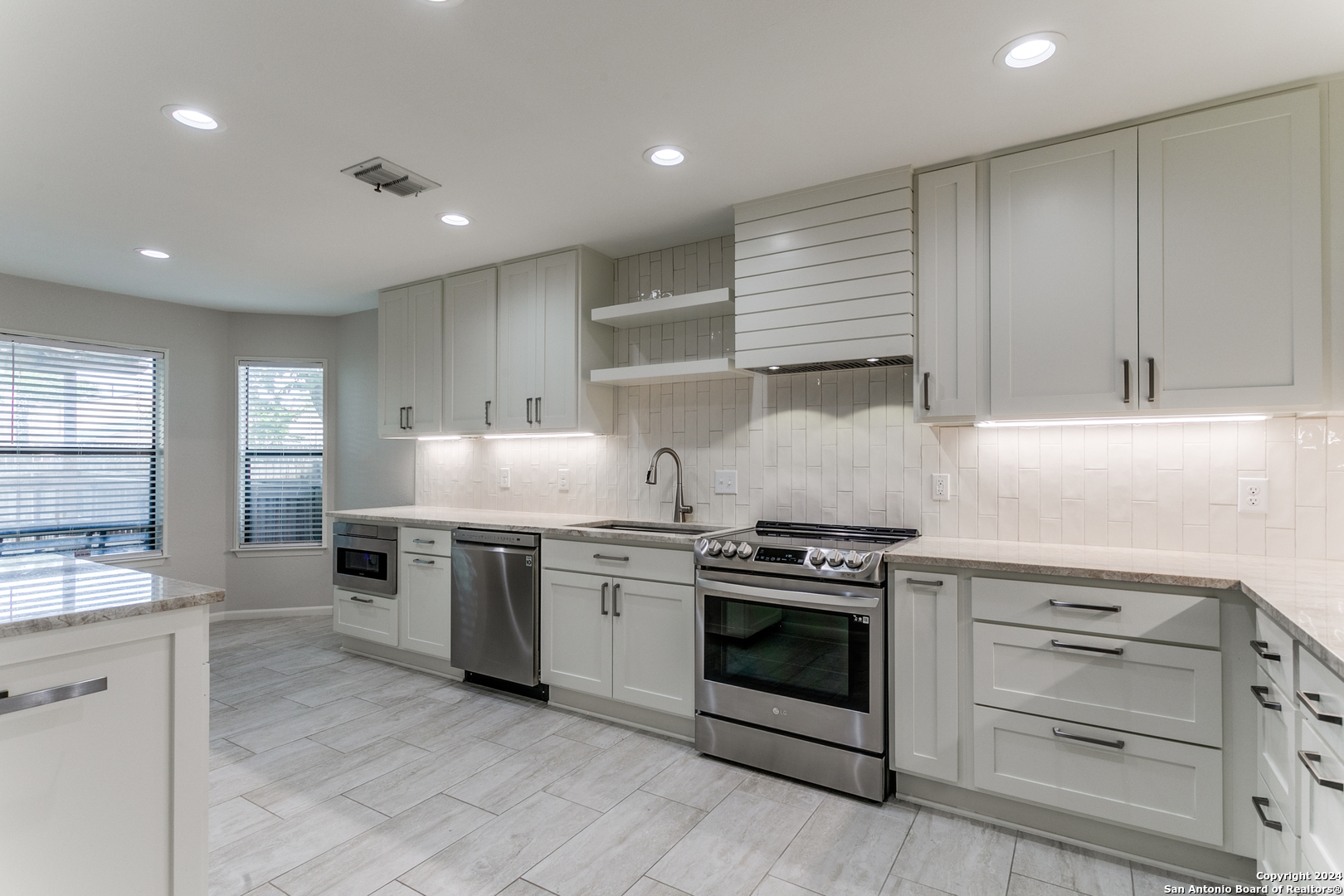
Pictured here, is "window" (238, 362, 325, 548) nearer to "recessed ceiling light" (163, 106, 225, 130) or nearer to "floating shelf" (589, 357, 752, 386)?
"floating shelf" (589, 357, 752, 386)

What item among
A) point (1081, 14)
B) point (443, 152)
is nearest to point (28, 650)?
point (443, 152)

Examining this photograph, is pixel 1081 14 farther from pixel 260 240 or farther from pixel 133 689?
pixel 260 240

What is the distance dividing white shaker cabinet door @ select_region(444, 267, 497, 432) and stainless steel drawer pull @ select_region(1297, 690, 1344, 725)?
368 cm

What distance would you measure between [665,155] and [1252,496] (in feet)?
8.21

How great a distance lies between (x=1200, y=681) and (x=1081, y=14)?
6.32 feet

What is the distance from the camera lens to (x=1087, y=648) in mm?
2070

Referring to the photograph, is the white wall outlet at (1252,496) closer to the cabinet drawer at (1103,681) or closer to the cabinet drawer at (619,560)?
the cabinet drawer at (1103,681)

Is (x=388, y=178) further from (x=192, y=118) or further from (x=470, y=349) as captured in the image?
(x=470, y=349)

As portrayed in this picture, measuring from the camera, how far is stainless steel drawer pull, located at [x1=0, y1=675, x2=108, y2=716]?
4.18 feet

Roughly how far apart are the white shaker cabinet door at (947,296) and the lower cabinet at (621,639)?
136 cm

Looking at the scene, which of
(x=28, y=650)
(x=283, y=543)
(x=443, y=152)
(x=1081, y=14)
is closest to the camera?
(x=28, y=650)

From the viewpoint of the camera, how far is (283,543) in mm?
5484

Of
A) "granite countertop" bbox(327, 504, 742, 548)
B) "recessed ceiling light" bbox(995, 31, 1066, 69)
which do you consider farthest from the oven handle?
"recessed ceiling light" bbox(995, 31, 1066, 69)

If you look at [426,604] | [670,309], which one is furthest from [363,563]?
[670,309]
